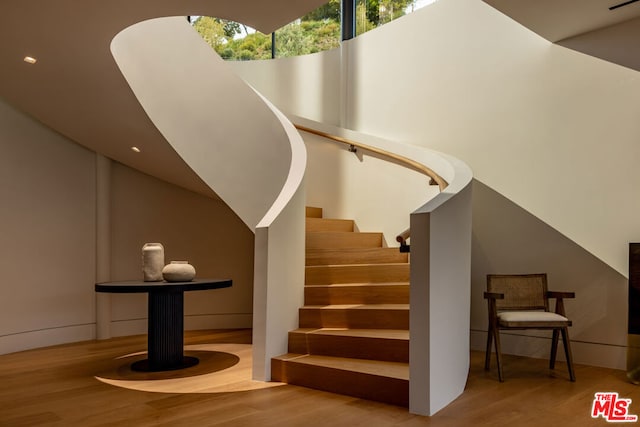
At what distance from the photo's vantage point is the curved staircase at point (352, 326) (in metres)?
3.78

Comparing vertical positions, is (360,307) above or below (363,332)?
above

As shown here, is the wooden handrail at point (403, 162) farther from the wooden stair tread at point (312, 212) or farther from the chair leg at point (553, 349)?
the chair leg at point (553, 349)

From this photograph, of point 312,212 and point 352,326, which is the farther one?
point 312,212

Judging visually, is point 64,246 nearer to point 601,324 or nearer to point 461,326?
point 461,326

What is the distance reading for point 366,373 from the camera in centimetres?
372

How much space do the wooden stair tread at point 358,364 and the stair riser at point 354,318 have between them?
0.32m

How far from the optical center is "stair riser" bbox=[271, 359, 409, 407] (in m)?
3.56

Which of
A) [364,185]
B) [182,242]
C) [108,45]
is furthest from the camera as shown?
[182,242]

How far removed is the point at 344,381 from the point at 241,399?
68 centimetres

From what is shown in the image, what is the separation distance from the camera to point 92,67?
446 cm

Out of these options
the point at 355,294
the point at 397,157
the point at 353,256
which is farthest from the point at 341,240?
the point at 355,294

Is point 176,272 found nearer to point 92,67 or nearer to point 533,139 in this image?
point 92,67

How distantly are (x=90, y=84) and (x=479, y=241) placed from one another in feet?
12.2

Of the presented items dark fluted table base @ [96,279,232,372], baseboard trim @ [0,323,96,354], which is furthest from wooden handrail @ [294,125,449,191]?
baseboard trim @ [0,323,96,354]
